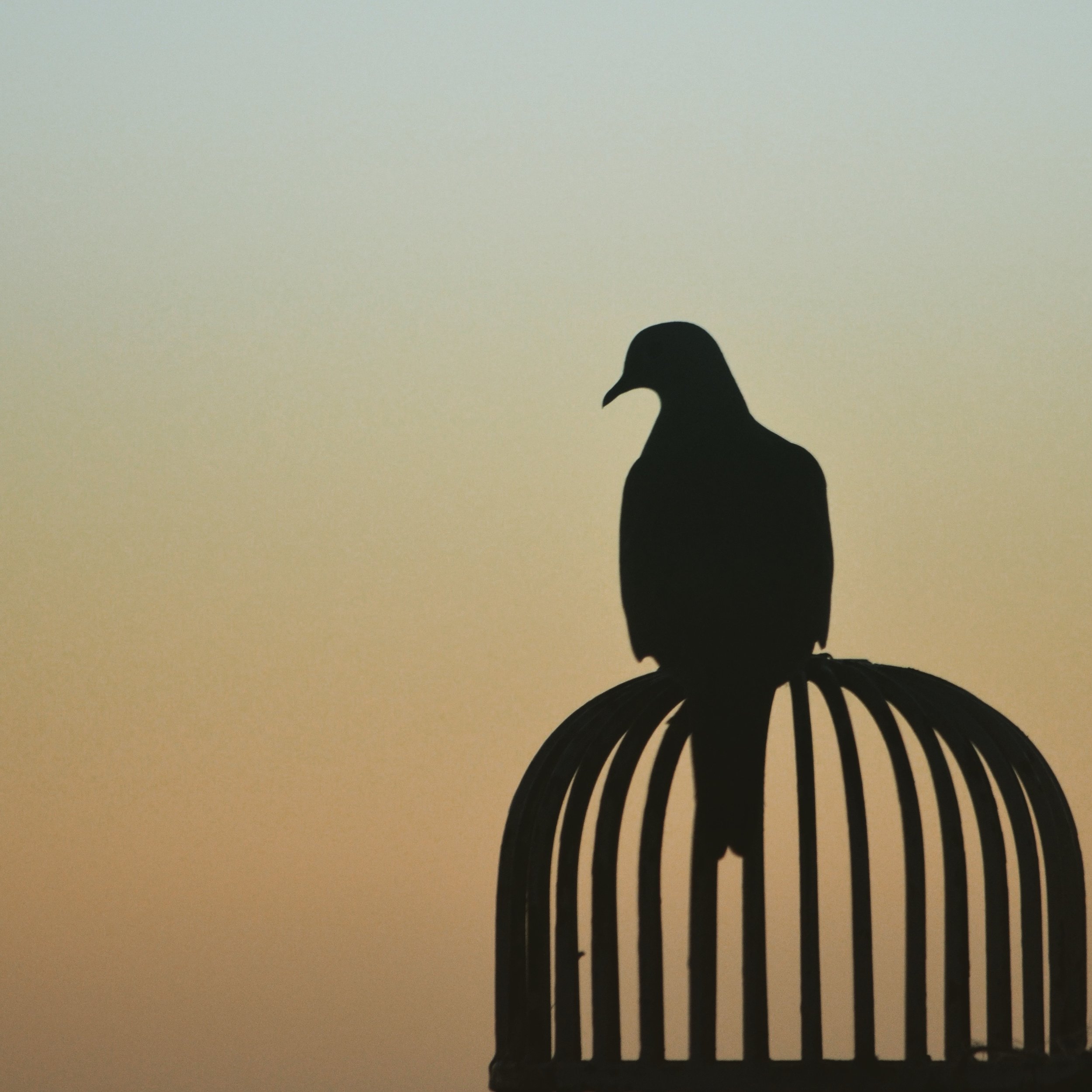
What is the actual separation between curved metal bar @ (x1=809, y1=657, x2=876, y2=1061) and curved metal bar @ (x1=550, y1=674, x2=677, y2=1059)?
58 centimetres

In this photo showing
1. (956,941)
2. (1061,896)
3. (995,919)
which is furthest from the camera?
(1061,896)

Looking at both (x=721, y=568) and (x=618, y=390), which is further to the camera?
(x=618, y=390)

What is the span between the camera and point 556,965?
10.1ft

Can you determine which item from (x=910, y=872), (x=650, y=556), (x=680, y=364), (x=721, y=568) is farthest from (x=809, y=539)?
(x=910, y=872)

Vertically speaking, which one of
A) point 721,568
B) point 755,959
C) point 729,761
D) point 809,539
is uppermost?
point 809,539

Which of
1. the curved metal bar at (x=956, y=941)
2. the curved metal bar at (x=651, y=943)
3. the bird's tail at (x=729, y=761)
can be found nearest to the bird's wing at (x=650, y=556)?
the bird's tail at (x=729, y=761)

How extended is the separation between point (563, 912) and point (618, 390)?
1544 millimetres

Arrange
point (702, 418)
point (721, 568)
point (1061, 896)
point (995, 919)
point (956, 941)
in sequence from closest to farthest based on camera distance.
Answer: point (956, 941) → point (995, 919) → point (1061, 896) → point (721, 568) → point (702, 418)

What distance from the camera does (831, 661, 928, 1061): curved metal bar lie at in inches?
115

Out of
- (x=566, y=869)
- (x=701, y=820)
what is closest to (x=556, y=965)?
(x=566, y=869)

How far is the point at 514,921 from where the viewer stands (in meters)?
3.10

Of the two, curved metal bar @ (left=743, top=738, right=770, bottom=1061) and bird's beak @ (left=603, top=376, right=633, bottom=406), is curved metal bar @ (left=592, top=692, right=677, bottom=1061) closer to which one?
curved metal bar @ (left=743, top=738, right=770, bottom=1061)

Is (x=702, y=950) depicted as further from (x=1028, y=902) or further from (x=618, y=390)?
(x=618, y=390)

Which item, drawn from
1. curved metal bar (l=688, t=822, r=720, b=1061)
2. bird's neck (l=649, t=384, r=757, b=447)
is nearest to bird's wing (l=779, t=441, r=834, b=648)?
bird's neck (l=649, t=384, r=757, b=447)
